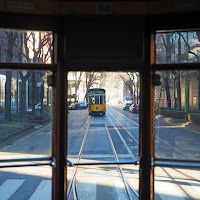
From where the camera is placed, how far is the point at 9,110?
14.8 m

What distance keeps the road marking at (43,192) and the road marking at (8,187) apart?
48 centimetres

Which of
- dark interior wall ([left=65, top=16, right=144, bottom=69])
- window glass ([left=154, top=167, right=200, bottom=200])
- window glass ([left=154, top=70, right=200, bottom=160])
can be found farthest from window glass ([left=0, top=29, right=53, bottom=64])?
window glass ([left=154, top=70, right=200, bottom=160])

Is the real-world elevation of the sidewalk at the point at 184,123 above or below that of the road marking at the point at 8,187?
above

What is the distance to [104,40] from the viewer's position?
290 cm

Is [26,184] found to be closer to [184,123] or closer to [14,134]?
[14,134]

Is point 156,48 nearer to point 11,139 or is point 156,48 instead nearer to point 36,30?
point 36,30

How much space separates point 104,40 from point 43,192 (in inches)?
140

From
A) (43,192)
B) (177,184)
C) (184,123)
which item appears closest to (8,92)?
(43,192)

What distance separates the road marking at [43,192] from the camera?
465 cm

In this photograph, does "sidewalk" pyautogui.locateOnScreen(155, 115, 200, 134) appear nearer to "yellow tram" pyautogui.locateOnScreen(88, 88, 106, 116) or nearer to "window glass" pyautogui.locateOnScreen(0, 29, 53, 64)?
"yellow tram" pyautogui.locateOnScreen(88, 88, 106, 116)

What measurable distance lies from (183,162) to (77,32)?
2.00 meters

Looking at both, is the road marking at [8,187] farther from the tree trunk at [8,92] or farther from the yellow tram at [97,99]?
the yellow tram at [97,99]

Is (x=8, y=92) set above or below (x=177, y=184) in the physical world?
above

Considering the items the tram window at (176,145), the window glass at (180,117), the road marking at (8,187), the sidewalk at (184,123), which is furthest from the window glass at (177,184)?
the sidewalk at (184,123)
